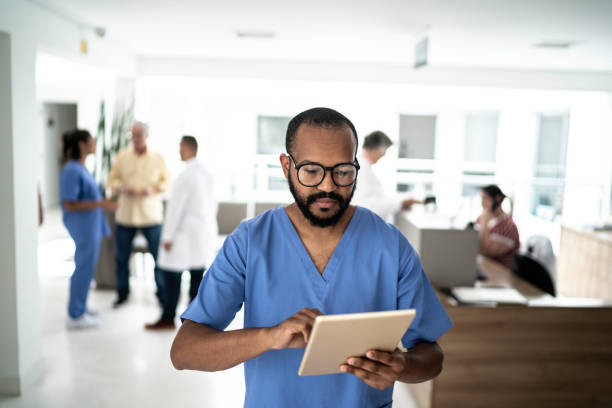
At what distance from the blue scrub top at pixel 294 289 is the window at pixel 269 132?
→ 788 cm

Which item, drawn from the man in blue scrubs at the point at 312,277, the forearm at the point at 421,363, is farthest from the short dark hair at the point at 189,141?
the forearm at the point at 421,363

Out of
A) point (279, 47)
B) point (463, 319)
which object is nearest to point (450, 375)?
point (463, 319)

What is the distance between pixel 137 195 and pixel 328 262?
9.77 feet

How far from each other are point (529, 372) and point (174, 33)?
12.3 feet

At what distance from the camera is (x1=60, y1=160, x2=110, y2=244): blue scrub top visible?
3229mm

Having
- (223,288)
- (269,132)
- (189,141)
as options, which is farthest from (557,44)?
(269,132)

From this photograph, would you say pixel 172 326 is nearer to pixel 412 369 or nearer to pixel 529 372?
pixel 529 372

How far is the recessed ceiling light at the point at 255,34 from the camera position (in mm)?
4080

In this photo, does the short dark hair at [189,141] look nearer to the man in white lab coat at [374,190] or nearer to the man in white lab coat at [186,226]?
the man in white lab coat at [186,226]

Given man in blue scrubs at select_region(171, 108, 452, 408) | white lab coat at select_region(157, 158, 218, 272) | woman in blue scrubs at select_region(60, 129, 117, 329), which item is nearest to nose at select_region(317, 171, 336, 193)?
man in blue scrubs at select_region(171, 108, 452, 408)

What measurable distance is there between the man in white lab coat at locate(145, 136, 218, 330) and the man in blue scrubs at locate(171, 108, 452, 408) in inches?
90.9

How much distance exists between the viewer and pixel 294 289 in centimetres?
102

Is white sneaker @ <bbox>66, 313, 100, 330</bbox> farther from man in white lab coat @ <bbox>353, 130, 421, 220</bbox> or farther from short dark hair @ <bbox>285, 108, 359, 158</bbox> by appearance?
short dark hair @ <bbox>285, 108, 359, 158</bbox>

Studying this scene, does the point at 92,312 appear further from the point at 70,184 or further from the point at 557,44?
the point at 557,44
